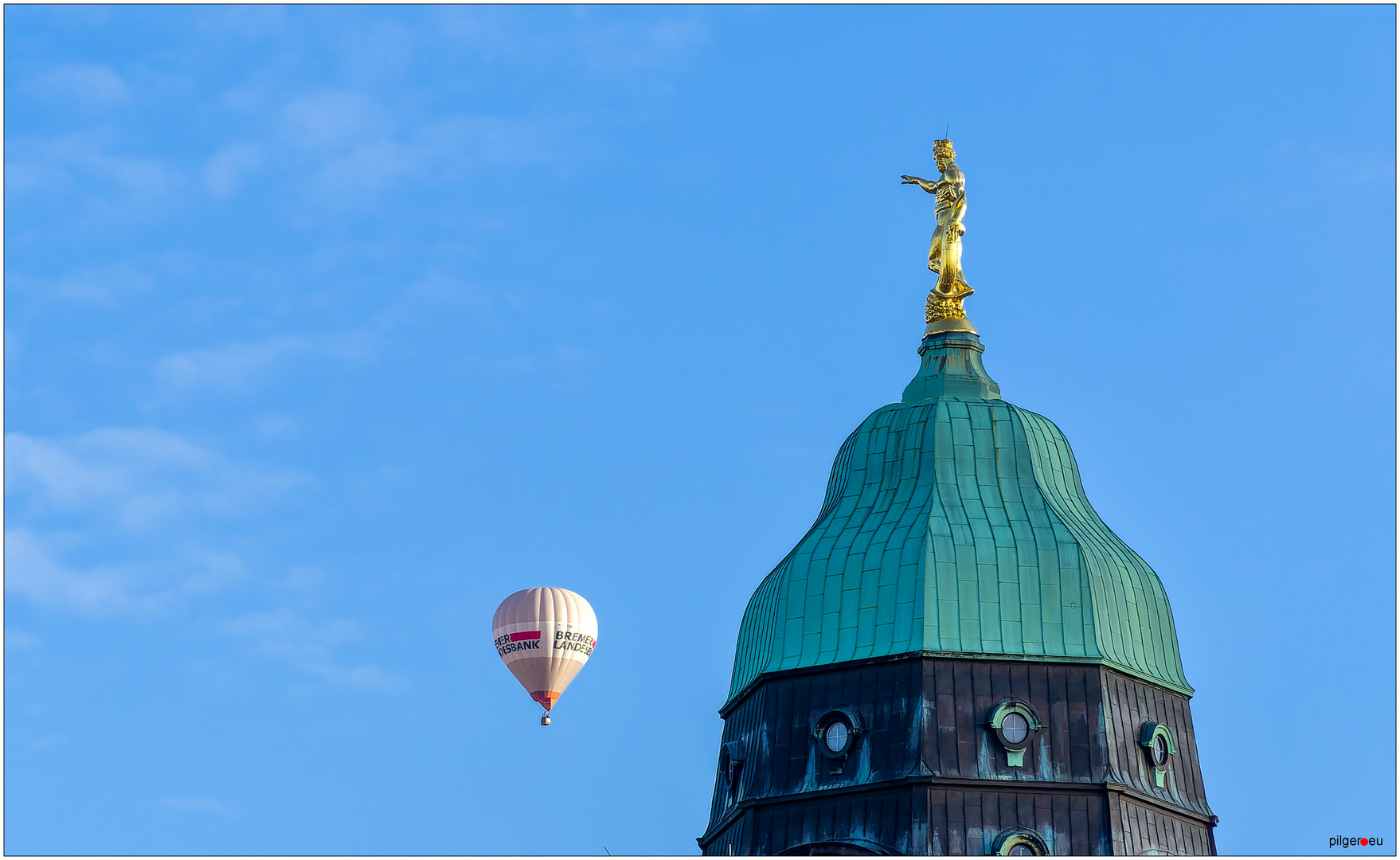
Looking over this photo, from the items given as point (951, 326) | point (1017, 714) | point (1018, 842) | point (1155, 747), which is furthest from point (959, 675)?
point (951, 326)

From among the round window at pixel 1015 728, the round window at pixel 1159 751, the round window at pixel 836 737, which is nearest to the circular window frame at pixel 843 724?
the round window at pixel 836 737

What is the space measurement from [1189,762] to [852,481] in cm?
1145

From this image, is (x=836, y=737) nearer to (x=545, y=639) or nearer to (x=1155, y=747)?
(x=1155, y=747)

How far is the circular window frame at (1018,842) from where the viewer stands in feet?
203

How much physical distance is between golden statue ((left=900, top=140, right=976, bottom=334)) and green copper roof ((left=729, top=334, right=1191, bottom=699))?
2.68 m

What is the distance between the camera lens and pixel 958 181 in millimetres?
74938

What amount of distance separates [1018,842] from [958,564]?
24.6 feet

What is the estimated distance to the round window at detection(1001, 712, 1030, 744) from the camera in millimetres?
63406

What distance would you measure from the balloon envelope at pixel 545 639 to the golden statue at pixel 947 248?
1487cm

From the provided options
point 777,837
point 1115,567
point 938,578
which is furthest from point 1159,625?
point 777,837

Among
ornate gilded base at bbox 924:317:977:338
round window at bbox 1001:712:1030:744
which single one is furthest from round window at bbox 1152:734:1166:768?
ornate gilded base at bbox 924:317:977:338

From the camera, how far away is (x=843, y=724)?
64625mm

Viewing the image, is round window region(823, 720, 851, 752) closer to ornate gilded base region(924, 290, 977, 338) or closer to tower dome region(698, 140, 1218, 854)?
tower dome region(698, 140, 1218, 854)

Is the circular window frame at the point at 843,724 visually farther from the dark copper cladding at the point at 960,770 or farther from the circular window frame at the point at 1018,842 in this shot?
the circular window frame at the point at 1018,842
